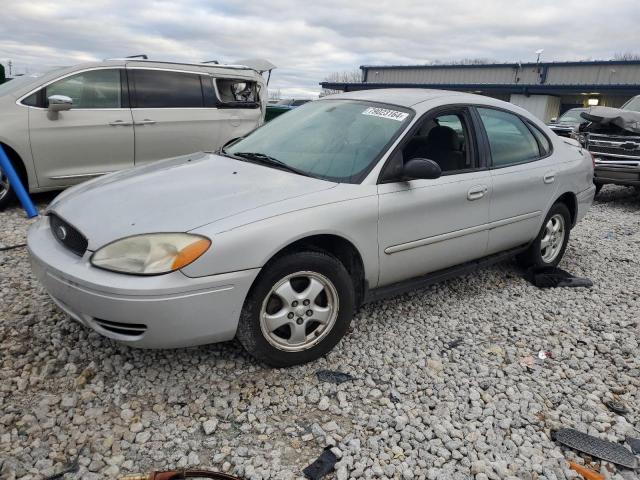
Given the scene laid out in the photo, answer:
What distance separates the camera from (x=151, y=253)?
2510mm

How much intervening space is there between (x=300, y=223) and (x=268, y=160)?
847 millimetres

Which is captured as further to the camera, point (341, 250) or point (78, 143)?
point (78, 143)

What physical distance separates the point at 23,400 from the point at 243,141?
2279 mm

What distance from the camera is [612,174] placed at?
8477mm

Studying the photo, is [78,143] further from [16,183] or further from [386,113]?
[386,113]

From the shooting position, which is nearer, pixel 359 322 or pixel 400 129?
pixel 400 129

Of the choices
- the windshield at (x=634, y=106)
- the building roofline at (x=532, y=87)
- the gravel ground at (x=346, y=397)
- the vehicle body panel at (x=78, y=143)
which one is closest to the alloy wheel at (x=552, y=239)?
the gravel ground at (x=346, y=397)

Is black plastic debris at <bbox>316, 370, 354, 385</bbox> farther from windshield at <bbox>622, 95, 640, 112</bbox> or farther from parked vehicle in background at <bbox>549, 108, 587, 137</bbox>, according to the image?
parked vehicle in background at <bbox>549, 108, 587, 137</bbox>

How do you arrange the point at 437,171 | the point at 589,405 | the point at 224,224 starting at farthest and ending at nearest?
the point at 437,171
the point at 589,405
the point at 224,224

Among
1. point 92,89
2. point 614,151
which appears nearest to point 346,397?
point 92,89

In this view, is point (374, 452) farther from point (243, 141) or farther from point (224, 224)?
point (243, 141)

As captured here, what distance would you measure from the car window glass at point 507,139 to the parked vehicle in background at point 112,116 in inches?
160

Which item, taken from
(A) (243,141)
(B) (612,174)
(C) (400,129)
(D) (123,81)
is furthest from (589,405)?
(B) (612,174)

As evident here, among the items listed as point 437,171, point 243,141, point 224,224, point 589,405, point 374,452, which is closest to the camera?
point 374,452
